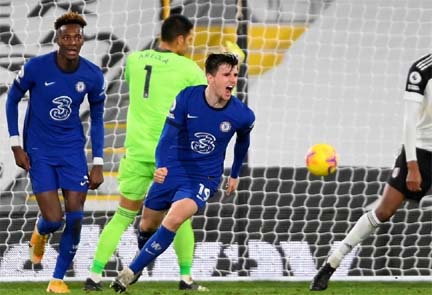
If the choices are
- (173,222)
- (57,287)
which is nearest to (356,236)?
(173,222)

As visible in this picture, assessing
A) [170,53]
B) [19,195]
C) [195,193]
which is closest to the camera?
[195,193]

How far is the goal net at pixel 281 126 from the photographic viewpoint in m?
10.5

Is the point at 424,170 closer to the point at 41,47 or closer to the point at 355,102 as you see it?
the point at 355,102

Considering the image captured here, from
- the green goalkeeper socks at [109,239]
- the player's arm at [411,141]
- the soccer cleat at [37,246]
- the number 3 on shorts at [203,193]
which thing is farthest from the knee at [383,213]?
the soccer cleat at [37,246]

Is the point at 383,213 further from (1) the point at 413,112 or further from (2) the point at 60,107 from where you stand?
(2) the point at 60,107

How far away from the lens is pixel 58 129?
8.45m

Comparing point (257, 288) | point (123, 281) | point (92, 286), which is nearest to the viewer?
point (123, 281)

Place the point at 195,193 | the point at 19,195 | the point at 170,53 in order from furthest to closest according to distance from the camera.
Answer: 1. the point at 19,195
2. the point at 170,53
3. the point at 195,193

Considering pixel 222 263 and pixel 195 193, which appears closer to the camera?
pixel 195 193

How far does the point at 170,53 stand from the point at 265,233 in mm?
2294

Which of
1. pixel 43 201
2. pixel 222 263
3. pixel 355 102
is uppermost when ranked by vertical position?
pixel 355 102

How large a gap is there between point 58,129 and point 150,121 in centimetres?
78

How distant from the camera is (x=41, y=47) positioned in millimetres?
10570

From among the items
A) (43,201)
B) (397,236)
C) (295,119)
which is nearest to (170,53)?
(43,201)
